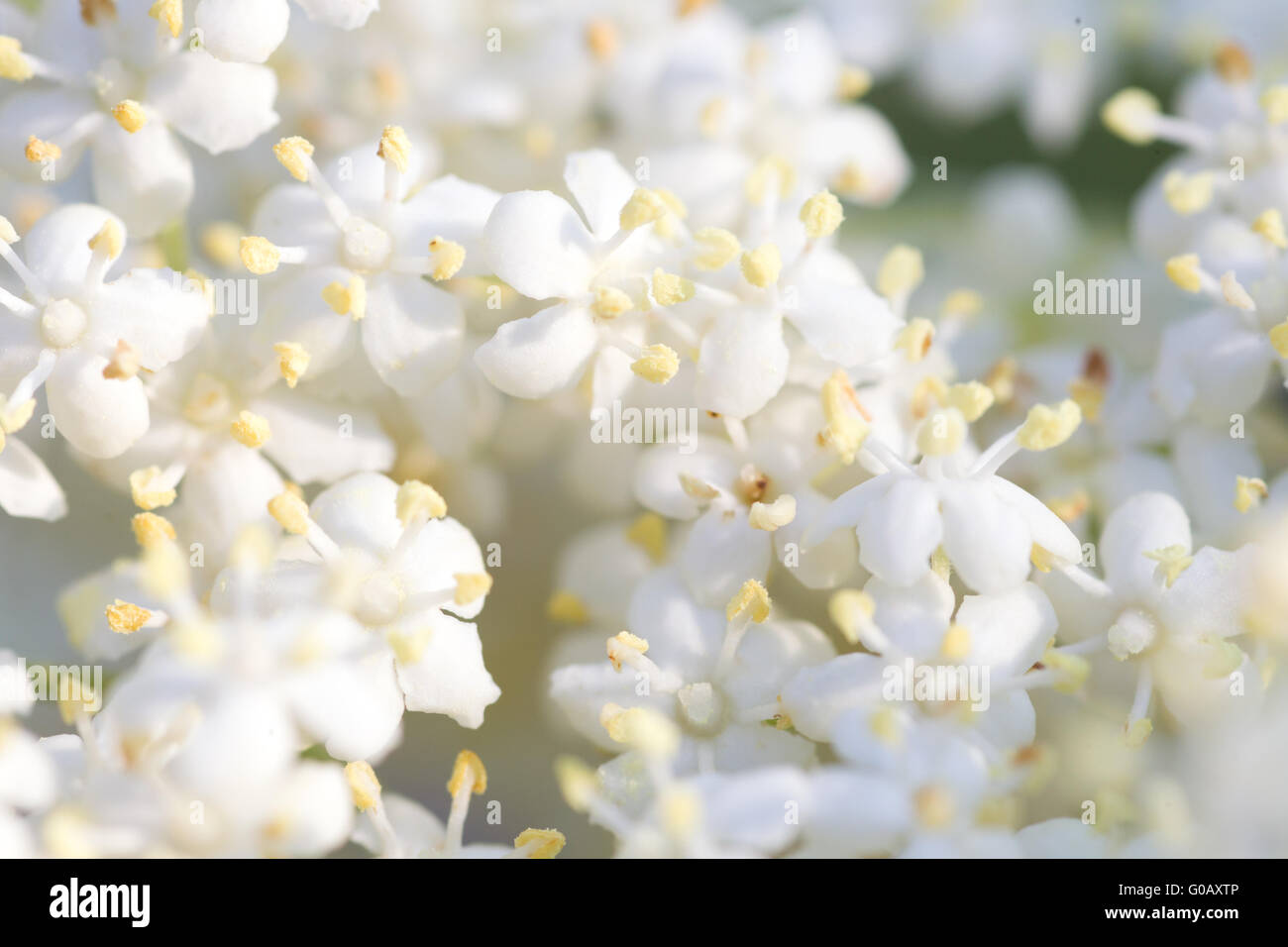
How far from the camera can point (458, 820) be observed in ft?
2.85

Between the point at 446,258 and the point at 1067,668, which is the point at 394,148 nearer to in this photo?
the point at 446,258

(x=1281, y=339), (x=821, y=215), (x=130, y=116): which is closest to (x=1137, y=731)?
(x=1281, y=339)

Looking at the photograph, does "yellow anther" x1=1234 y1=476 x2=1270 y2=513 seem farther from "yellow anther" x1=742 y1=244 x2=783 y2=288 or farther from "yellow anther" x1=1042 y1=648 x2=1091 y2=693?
"yellow anther" x1=742 y1=244 x2=783 y2=288

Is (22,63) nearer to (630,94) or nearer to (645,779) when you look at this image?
(630,94)

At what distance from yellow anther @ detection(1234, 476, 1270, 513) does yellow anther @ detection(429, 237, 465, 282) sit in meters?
0.51

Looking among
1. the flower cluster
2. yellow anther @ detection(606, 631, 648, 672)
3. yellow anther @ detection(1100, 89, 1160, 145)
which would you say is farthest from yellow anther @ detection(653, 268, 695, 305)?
yellow anther @ detection(1100, 89, 1160, 145)

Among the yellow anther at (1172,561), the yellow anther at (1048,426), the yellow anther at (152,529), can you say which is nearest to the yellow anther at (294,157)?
the yellow anther at (152,529)

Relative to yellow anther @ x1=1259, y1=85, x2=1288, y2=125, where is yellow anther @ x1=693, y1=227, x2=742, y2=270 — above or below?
below

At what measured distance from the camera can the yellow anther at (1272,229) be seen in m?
0.97

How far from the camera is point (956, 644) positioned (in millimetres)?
819

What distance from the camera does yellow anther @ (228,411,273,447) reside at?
906 mm

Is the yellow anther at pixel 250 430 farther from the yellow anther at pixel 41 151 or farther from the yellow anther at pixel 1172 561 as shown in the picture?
the yellow anther at pixel 1172 561

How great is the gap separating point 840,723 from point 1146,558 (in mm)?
249
